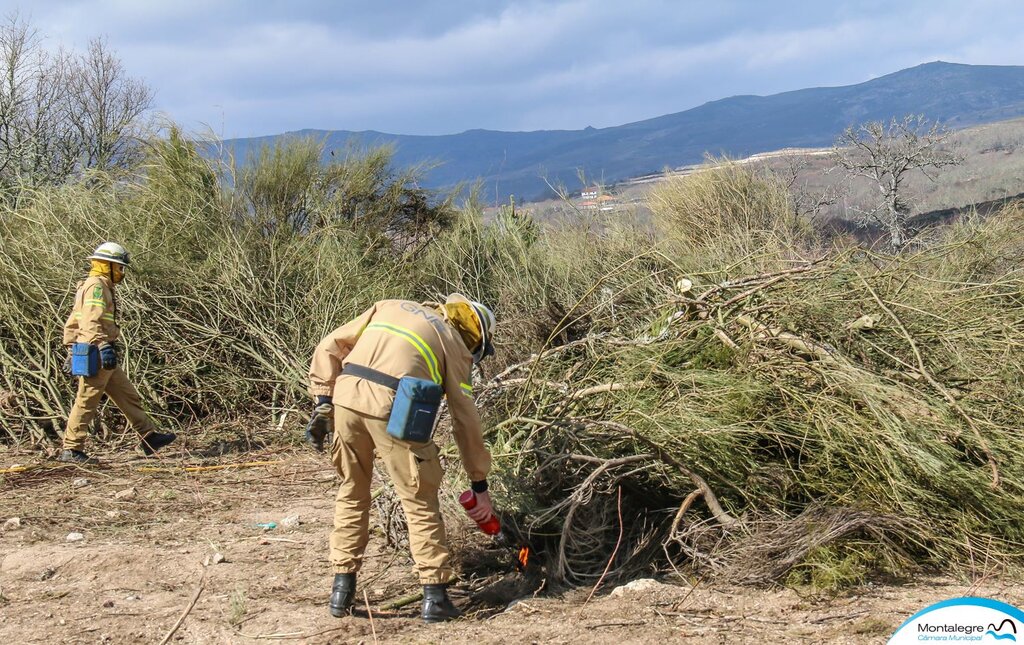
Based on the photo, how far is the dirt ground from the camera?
3.38 meters

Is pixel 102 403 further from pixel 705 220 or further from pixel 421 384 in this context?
pixel 705 220

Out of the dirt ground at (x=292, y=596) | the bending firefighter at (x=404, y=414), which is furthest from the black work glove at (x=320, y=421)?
the dirt ground at (x=292, y=596)

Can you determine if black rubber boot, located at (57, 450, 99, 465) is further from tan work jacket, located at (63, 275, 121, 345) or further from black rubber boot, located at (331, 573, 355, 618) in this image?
black rubber boot, located at (331, 573, 355, 618)

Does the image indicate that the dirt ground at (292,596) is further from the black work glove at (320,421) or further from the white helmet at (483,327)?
the white helmet at (483,327)

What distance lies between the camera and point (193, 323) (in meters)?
7.61

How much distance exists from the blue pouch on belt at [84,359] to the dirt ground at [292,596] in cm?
112

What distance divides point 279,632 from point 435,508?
0.78 metres

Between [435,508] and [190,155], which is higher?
[190,155]

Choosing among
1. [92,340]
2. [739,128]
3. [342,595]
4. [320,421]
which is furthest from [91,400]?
[739,128]

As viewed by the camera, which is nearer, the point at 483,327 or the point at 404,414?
the point at 404,414

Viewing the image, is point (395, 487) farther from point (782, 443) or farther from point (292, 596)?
point (782, 443)

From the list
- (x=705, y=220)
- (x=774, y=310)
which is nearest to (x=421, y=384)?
(x=774, y=310)

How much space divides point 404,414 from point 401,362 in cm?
21

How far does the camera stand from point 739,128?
378 ft
